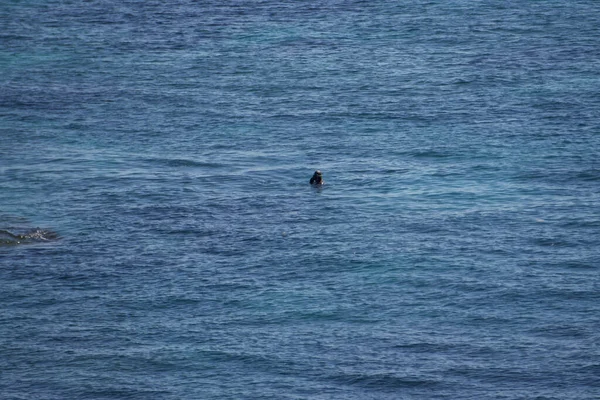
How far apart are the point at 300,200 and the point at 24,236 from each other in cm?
1803

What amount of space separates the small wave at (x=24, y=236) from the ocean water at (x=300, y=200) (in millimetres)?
201

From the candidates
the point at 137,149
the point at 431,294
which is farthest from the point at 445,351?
the point at 137,149

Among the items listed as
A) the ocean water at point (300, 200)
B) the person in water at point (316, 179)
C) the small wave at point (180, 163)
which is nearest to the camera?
the ocean water at point (300, 200)

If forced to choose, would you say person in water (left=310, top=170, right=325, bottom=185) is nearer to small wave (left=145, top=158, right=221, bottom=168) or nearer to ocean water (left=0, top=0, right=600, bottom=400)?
ocean water (left=0, top=0, right=600, bottom=400)

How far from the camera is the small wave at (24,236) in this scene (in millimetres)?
68625

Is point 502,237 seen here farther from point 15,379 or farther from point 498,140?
point 15,379

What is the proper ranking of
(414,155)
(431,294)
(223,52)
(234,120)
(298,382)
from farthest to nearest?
(223,52) < (234,120) < (414,155) < (431,294) < (298,382)

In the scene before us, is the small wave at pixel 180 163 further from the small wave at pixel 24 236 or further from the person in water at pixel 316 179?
the small wave at pixel 24 236

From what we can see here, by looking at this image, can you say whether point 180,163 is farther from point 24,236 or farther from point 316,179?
point 24,236

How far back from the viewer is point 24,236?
A: 69.4m

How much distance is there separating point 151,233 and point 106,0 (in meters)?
62.7

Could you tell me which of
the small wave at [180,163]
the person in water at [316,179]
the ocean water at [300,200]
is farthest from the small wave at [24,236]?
the person in water at [316,179]

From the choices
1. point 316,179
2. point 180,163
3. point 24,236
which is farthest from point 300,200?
point 24,236

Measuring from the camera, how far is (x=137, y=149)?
87.0 m
